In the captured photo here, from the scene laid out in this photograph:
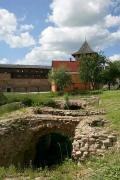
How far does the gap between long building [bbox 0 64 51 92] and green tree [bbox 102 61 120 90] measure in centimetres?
1511

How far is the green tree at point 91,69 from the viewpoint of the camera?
54.6 m

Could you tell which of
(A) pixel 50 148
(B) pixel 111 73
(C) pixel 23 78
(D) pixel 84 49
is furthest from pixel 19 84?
(A) pixel 50 148

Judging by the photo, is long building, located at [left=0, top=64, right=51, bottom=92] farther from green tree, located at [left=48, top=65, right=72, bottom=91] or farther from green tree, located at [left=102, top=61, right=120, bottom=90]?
green tree, located at [left=102, top=61, right=120, bottom=90]

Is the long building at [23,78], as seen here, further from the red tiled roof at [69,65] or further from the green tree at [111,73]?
the green tree at [111,73]

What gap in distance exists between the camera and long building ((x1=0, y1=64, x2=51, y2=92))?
230 feet

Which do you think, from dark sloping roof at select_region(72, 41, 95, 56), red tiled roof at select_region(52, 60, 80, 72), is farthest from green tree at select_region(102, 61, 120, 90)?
dark sloping roof at select_region(72, 41, 95, 56)

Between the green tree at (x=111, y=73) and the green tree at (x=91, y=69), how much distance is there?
1.64 m

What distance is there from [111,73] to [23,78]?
1926cm

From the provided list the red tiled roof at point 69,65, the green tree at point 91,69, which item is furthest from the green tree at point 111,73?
the red tiled roof at point 69,65

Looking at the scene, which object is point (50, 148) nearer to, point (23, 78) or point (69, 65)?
point (69, 65)

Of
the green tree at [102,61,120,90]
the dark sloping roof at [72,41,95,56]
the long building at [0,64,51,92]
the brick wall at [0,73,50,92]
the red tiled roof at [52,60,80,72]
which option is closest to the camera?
the green tree at [102,61,120,90]

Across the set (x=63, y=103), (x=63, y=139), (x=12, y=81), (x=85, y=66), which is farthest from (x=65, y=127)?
(x=12, y=81)

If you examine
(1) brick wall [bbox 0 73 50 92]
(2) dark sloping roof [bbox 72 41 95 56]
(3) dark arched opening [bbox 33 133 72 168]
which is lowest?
(3) dark arched opening [bbox 33 133 72 168]

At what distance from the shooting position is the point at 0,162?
17109 mm
